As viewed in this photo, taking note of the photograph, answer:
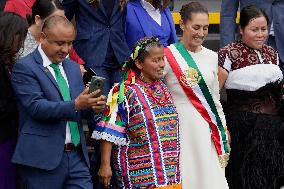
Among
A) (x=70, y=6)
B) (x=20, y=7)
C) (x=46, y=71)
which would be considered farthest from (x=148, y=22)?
(x=46, y=71)

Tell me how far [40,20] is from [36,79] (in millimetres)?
693

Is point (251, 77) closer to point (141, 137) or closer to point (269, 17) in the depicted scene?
point (269, 17)

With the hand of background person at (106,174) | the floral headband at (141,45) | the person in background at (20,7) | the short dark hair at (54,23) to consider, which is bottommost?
the hand of background person at (106,174)

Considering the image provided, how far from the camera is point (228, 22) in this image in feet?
19.3

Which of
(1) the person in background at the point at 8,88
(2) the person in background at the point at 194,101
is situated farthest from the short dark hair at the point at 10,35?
(2) the person in background at the point at 194,101

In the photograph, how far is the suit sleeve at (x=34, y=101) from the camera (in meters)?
4.18

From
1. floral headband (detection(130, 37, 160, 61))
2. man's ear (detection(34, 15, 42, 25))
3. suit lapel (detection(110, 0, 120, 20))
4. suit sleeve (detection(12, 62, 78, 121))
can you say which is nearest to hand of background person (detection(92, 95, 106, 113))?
suit sleeve (detection(12, 62, 78, 121))

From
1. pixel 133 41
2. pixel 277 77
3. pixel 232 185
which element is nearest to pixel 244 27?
pixel 277 77

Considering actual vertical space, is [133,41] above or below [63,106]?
above

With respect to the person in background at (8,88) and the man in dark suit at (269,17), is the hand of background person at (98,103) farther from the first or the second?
the man in dark suit at (269,17)

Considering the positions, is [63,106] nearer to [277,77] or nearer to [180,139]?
[180,139]

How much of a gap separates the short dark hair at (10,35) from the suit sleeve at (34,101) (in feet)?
0.52

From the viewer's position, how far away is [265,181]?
5.32 m

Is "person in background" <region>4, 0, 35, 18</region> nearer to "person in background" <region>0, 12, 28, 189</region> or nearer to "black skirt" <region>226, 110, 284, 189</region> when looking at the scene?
"person in background" <region>0, 12, 28, 189</region>
